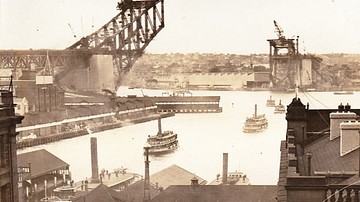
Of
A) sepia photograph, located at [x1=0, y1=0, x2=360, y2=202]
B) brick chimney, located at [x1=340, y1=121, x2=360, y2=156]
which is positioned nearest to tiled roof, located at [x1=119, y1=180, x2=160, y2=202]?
sepia photograph, located at [x1=0, y1=0, x2=360, y2=202]

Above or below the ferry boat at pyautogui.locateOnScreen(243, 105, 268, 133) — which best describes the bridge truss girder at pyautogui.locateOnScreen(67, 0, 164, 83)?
above

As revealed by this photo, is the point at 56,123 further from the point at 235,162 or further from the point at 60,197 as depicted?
the point at 235,162

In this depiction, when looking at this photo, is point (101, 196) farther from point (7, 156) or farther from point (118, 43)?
point (7, 156)

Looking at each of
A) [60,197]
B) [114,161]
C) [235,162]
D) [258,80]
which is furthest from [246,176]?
[60,197]

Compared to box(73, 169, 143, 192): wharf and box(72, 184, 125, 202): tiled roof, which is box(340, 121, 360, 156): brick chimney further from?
box(73, 169, 143, 192): wharf

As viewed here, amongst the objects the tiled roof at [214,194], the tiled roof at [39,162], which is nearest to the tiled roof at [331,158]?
the tiled roof at [214,194]

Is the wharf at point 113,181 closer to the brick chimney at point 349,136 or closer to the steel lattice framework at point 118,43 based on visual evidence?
the steel lattice framework at point 118,43
